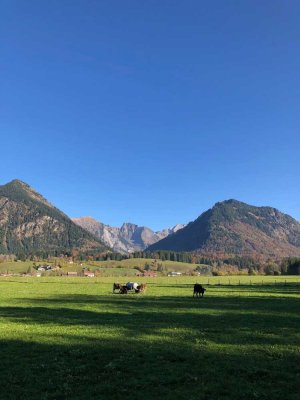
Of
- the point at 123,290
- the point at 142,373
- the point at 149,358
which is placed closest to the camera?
the point at 142,373

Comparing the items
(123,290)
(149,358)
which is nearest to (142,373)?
(149,358)

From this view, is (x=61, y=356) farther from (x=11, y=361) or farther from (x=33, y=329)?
(x=33, y=329)

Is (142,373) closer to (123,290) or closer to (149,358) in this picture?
(149,358)

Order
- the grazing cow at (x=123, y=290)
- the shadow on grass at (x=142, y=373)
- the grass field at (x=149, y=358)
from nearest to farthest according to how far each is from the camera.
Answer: the shadow on grass at (x=142, y=373)
the grass field at (x=149, y=358)
the grazing cow at (x=123, y=290)

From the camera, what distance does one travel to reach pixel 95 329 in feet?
89.2

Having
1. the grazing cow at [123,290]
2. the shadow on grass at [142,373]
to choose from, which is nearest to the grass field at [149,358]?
the shadow on grass at [142,373]

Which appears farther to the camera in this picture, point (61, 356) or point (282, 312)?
point (282, 312)

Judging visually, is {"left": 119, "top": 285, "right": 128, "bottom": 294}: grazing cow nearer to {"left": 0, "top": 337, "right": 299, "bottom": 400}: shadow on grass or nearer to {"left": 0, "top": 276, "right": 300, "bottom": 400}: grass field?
{"left": 0, "top": 276, "right": 300, "bottom": 400}: grass field

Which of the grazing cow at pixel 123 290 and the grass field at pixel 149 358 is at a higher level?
the grass field at pixel 149 358

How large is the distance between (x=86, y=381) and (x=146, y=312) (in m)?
22.2

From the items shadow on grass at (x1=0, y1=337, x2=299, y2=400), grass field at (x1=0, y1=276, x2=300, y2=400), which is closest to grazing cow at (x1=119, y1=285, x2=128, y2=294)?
grass field at (x1=0, y1=276, x2=300, y2=400)

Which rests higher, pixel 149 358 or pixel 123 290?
pixel 149 358

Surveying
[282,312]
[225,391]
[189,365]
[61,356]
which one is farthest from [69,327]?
[282,312]

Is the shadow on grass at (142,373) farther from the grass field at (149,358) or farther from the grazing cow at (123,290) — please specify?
the grazing cow at (123,290)
